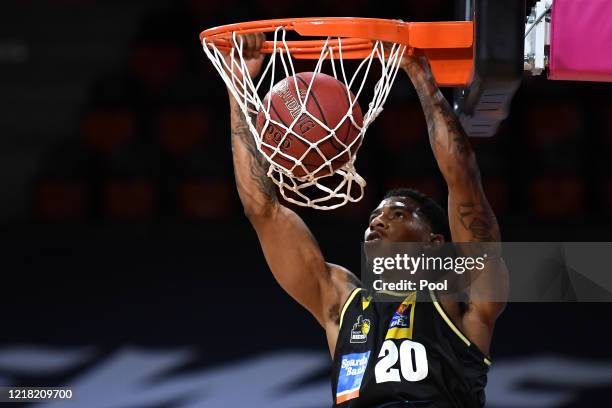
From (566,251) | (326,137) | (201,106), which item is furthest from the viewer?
(201,106)

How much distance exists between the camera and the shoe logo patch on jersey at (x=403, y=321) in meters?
2.87

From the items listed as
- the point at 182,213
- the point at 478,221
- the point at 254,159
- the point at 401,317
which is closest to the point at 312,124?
the point at 254,159

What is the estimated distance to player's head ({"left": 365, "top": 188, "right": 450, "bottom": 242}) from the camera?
2955 millimetres

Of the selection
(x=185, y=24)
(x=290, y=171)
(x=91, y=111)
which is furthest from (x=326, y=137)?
(x=185, y=24)

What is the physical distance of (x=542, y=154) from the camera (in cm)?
558

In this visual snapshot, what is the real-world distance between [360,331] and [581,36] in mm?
1080

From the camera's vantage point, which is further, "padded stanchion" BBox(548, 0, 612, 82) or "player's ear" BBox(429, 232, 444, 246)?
"player's ear" BBox(429, 232, 444, 246)

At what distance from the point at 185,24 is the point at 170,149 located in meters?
1.27

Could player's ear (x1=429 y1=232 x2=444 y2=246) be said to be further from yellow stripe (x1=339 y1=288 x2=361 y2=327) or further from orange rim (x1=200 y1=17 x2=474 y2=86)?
orange rim (x1=200 y1=17 x2=474 y2=86)

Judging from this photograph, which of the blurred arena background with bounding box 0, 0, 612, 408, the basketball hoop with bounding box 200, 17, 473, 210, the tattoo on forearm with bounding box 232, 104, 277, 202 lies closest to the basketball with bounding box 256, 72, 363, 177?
the basketball hoop with bounding box 200, 17, 473, 210

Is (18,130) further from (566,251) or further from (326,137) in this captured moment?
(326,137)

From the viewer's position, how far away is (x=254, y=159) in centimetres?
305

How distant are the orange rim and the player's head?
452mm

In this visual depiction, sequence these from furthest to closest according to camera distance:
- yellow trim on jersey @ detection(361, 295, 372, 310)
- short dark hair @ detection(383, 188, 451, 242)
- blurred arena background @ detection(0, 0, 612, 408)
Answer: blurred arena background @ detection(0, 0, 612, 408) < short dark hair @ detection(383, 188, 451, 242) < yellow trim on jersey @ detection(361, 295, 372, 310)
